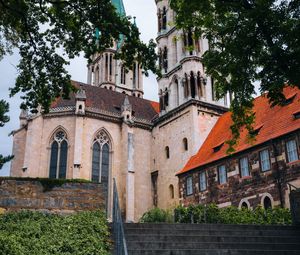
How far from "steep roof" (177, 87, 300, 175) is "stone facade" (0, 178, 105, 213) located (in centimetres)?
864

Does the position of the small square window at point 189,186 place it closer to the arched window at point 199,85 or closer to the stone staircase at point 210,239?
the arched window at point 199,85

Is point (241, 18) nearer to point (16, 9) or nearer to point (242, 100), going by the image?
point (242, 100)

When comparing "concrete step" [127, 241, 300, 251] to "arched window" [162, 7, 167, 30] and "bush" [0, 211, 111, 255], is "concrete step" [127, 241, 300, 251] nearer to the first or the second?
"bush" [0, 211, 111, 255]

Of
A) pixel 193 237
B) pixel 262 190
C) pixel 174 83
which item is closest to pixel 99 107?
pixel 174 83

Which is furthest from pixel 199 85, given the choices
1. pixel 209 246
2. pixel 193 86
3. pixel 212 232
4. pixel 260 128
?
pixel 209 246

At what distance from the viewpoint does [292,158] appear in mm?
21141

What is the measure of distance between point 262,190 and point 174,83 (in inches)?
675

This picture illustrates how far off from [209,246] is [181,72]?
27323 mm

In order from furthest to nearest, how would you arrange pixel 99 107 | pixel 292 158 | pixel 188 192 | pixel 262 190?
pixel 99 107 → pixel 188 192 → pixel 262 190 → pixel 292 158

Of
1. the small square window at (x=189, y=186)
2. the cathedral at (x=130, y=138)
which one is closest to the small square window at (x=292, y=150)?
the small square window at (x=189, y=186)

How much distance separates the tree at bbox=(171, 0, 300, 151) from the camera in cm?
1083

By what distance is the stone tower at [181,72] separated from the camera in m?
34.9

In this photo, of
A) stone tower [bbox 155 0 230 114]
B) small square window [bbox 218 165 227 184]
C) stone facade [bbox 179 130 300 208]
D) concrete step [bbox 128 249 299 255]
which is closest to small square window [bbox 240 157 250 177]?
stone facade [bbox 179 130 300 208]

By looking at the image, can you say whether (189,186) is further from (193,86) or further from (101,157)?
(193,86)
